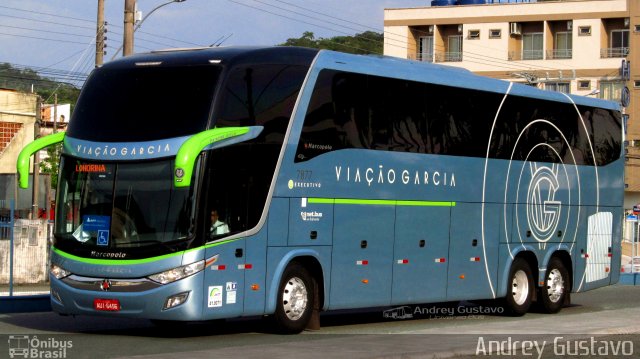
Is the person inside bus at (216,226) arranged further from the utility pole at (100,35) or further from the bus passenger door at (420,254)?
the utility pole at (100,35)

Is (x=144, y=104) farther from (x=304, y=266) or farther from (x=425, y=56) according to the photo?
(x=425, y=56)

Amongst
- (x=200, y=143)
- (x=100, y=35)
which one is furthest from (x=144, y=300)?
(x=100, y=35)

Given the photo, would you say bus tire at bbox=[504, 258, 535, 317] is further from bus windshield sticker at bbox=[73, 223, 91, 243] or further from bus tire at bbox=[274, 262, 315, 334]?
bus windshield sticker at bbox=[73, 223, 91, 243]

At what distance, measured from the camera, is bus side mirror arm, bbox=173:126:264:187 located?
14.7m

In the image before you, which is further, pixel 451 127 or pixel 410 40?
pixel 410 40

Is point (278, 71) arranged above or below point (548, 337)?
above

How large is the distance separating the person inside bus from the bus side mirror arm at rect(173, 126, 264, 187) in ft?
2.29

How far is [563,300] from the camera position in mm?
23609

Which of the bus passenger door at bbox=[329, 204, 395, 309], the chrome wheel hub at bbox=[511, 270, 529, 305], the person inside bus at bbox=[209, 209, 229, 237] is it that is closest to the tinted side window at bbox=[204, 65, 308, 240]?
the person inside bus at bbox=[209, 209, 229, 237]

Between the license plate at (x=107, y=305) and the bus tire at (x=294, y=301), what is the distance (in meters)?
2.41

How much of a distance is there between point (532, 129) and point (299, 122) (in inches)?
292

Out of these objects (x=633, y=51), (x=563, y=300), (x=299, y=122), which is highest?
(x=633, y=51)

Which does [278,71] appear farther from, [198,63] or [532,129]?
[532,129]

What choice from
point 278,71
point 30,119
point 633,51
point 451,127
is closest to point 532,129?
point 451,127
